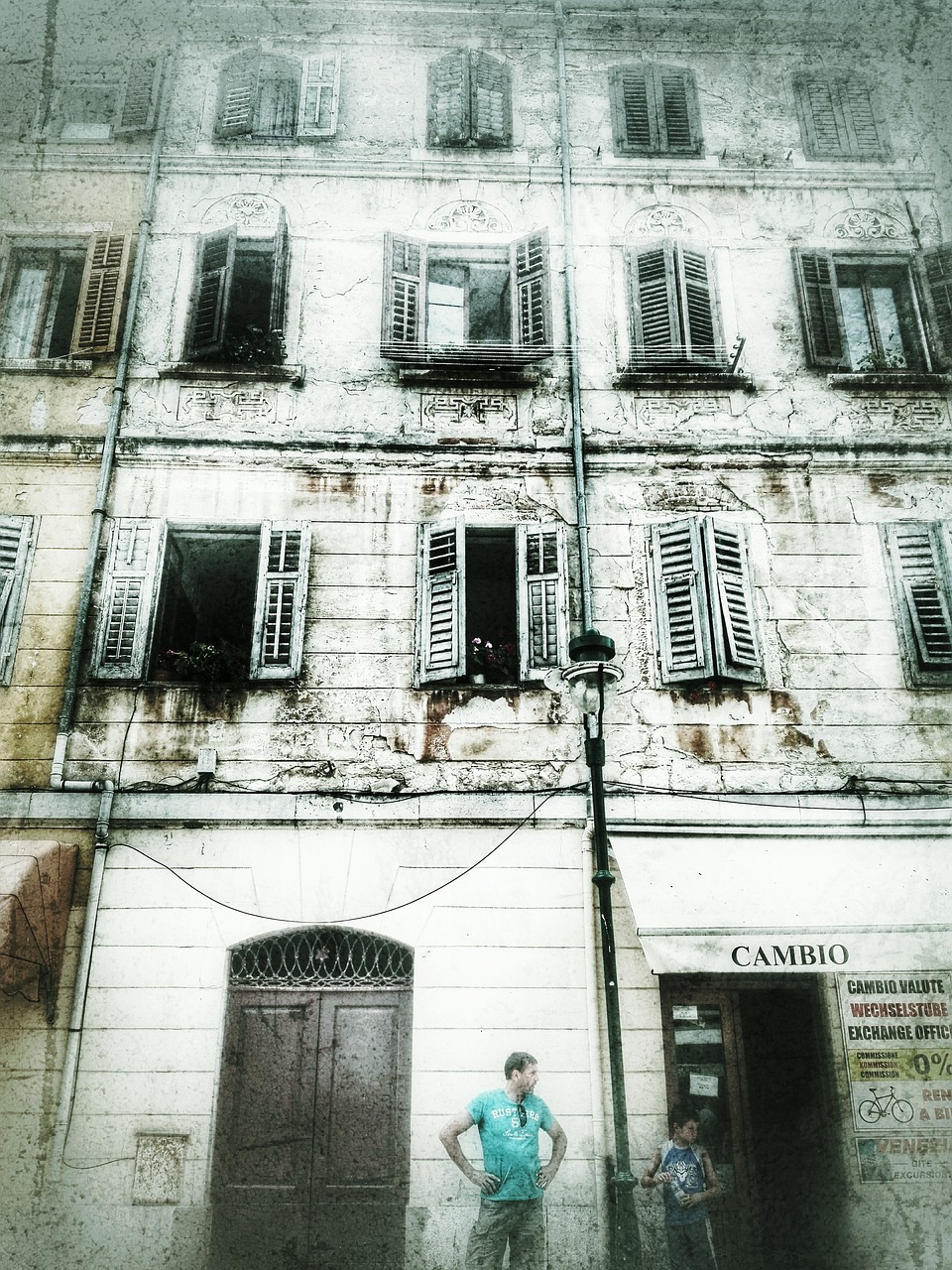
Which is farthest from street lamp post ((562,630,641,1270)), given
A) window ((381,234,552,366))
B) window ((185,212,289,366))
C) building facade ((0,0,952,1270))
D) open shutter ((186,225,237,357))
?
open shutter ((186,225,237,357))

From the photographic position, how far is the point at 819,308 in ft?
26.8

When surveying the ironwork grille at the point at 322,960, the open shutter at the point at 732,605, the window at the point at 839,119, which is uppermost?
the window at the point at 839,119

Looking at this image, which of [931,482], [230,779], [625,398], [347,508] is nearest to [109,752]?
[230,779]

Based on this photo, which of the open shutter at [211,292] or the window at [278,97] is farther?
the window at [278,97]

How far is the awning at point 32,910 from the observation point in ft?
19.1

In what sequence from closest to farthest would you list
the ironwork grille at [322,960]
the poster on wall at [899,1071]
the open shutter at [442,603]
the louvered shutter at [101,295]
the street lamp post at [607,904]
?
1. the street lamp post at [607,904]
2. the poster on wall at [899,1071]
3. the ironwork grille at [322,960]
4. the open shutter at [442,603]
5. the louvered shutter at [101,295]

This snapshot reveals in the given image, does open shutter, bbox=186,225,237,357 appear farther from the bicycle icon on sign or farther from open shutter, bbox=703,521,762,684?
the bicycle icon on sign

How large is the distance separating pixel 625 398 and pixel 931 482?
2.74 meters

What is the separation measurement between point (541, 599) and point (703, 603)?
51.9 inches

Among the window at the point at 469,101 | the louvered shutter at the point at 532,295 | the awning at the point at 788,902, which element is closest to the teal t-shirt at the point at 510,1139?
the awning at the point at 788,902

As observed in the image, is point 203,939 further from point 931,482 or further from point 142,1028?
point 931,482

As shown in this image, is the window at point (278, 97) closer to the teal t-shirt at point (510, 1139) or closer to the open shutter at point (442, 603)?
the open shutter at point (442, 603)

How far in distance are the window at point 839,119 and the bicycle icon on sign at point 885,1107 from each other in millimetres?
8358

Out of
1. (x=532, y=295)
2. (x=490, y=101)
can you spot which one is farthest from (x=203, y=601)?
(x=490, y=101)
